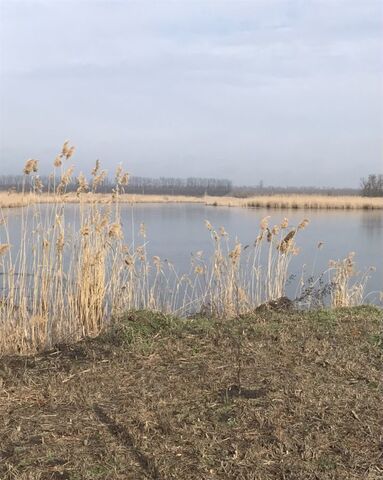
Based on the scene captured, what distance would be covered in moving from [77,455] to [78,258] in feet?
9.17

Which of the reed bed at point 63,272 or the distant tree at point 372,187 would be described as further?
the distant tree at point 372,187

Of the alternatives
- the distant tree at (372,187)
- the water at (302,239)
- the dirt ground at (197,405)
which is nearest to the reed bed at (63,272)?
the water at (302,239)

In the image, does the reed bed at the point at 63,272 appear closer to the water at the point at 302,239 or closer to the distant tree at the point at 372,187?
the water at the point at 302,239

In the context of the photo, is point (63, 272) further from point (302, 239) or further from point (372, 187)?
point (372, 187)

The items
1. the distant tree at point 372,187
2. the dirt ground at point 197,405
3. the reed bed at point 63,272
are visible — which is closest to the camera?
the dirt ground at point 197,405

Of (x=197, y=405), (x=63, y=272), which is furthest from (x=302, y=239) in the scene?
(x=197, y=405)

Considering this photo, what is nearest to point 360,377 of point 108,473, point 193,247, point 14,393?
point 108,473

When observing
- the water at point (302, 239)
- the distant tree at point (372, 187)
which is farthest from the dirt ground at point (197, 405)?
the distant tree at point (372, 187)

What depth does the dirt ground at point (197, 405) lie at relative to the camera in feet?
7.54

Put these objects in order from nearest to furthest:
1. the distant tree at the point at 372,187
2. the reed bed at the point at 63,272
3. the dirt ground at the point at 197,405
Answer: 1. the dirt ground at the point at 197,405
2. the reed bed at the point at 63,272
3. the distant tree at the point at 372,187

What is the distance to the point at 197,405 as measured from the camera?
284cm

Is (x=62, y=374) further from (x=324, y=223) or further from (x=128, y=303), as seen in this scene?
(x=324, y=223)

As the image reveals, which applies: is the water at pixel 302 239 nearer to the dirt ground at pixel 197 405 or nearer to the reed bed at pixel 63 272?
the reed bed at pixel 63 272

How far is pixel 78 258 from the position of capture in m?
4.99
